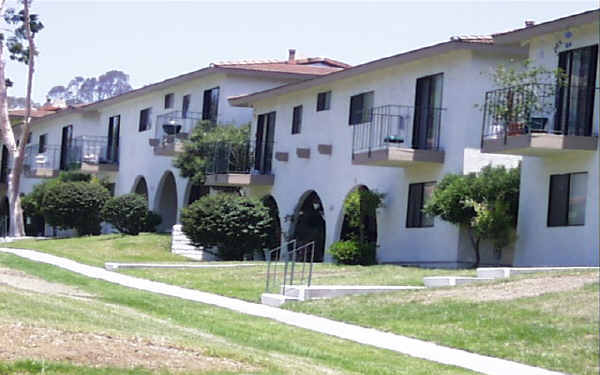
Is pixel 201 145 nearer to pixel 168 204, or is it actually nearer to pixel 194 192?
pixel 194 192

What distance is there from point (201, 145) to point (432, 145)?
40.2 feet

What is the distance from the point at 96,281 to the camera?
933 inches

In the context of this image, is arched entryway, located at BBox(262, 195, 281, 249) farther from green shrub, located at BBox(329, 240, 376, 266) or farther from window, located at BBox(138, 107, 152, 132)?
window, located at BBox(138, 107, 152, 132)

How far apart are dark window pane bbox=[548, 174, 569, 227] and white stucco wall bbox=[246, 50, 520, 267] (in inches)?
106

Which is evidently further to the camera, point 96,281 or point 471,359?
point 96,281

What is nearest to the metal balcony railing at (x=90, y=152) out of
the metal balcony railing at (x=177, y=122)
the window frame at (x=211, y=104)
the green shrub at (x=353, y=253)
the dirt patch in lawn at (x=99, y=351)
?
the metal balcony railing at (x=177, y=122)

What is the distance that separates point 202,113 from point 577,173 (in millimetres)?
19488

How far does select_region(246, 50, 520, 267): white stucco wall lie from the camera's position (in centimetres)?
2725

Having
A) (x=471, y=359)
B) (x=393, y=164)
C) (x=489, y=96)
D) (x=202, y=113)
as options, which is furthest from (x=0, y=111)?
(x=471, y=359)

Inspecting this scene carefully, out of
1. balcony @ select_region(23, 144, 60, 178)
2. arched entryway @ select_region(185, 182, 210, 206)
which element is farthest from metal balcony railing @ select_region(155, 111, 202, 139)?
balcony @ select_region(23, 144, 60, 178)

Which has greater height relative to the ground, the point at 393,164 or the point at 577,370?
the point at 393,164

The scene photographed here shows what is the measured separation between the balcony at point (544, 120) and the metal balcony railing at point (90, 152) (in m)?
28.4

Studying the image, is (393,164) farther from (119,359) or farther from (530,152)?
(119,359)

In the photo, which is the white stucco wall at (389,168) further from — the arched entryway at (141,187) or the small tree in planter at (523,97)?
the arched entryway at (141,187)
